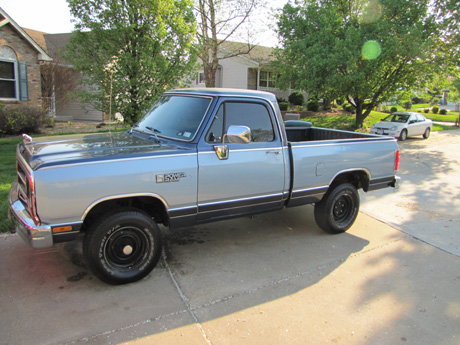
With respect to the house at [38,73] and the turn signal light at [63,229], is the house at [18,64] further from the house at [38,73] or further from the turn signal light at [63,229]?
the turn signal light at [63,229]

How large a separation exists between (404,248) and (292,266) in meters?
1.81

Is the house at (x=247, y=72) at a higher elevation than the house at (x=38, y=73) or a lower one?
higher

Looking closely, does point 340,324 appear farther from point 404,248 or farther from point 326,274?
point 404,248

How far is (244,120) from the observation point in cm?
436

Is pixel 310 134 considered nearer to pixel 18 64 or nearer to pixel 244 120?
pixel 244 120

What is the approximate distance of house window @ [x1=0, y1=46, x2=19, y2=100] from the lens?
14242 mm

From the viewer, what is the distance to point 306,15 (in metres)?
17.0

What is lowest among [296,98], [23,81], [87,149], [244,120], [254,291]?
[254,291]

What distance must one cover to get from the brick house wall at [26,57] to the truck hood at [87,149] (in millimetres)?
12338

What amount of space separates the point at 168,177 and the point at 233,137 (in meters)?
0.81

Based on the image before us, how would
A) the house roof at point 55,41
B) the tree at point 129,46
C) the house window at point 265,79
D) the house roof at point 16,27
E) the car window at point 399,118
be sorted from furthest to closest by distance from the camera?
1. the house window at point 265,79
2. the house roof at point 55,41
3. the car window at point 399,118
4. the house roof at point 16,27
5. the tree at point 129,46

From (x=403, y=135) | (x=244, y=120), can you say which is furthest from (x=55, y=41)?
(x=244, y=120)

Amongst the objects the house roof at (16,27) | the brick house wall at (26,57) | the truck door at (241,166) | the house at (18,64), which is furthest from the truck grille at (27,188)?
the house roof at (16,27)

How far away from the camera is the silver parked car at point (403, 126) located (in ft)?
55.4
